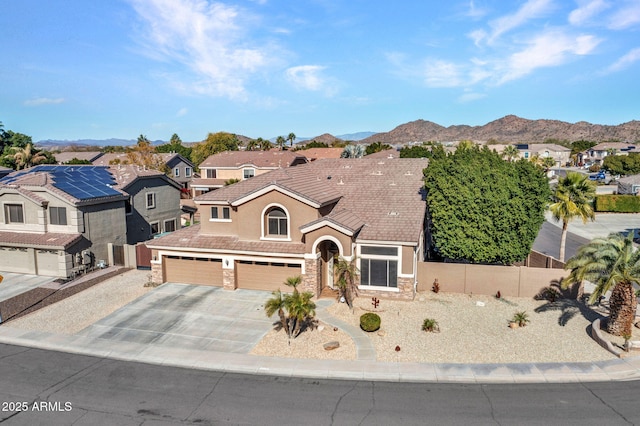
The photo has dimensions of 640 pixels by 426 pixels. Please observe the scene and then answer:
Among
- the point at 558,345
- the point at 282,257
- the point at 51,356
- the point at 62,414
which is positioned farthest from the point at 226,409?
the point at 558,345

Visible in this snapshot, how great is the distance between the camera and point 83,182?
33.5m

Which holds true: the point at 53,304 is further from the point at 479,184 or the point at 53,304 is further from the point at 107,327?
the point at 479,184

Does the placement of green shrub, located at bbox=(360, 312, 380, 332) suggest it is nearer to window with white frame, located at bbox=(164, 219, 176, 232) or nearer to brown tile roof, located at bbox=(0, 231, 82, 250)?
brown tile roof, located at bbox=(0, 231, 82, 250)

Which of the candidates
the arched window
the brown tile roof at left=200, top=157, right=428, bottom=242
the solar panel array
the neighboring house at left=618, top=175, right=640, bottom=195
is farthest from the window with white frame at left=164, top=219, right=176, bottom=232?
the neighboring house at left=618, top=175, right=640, bottom=195

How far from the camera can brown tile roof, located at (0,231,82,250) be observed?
94.8 ft

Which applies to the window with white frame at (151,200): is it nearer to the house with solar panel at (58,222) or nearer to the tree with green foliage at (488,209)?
the house with solar panel at (58,222)

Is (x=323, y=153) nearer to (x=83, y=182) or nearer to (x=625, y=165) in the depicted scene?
(x=625, y=165)

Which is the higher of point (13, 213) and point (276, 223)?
point (13, 213)

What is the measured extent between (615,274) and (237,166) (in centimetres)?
5683

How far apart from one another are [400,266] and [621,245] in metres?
10.7

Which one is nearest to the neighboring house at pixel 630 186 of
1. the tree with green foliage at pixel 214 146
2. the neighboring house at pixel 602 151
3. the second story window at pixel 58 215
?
the second story window at pixel 58 215

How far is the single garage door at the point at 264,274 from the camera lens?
2656 cm

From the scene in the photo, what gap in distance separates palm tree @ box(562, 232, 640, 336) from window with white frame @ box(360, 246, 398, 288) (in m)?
9.09

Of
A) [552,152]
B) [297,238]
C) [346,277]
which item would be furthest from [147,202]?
[552,152]
